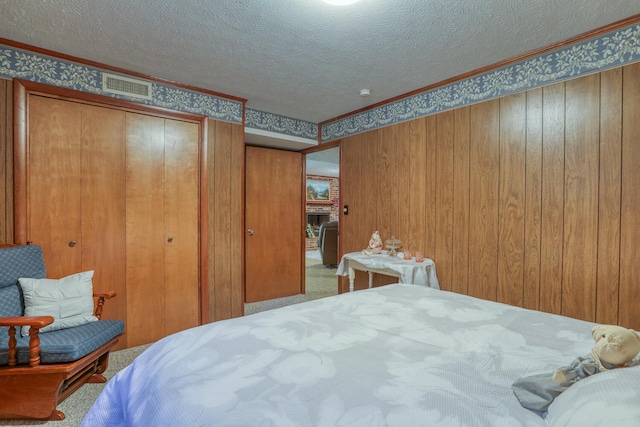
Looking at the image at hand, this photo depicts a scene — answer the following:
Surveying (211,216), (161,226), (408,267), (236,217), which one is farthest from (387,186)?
(161,226)

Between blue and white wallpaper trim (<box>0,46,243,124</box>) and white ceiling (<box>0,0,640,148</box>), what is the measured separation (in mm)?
133

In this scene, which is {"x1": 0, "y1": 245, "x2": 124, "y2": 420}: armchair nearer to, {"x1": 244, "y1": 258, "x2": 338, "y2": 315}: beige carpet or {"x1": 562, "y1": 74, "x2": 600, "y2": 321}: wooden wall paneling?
{"x1": 244, "y1": 258, "x2": 338, "y2": 315}: beige carpet

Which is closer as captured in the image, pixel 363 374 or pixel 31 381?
pixel 363 374

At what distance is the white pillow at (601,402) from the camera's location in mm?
631

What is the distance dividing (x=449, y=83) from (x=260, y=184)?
2606mm

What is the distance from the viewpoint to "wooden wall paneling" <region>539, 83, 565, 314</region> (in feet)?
7.64

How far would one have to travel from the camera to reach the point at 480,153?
2.79 metres

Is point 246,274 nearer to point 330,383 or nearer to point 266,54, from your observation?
point 266,54

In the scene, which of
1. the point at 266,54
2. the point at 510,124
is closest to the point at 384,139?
the point at 510,124

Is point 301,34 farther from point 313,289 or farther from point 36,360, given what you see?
point 313,289

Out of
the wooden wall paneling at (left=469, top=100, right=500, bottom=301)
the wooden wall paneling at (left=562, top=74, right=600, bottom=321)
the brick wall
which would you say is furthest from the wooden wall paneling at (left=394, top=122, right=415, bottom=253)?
the brick wall

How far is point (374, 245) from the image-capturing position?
11.5 feet

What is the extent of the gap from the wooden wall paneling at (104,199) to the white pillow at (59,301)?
483 mm

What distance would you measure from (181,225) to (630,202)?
3488mm
